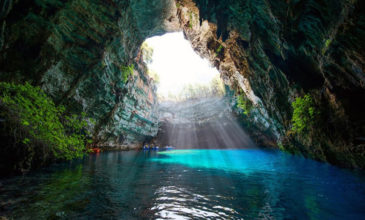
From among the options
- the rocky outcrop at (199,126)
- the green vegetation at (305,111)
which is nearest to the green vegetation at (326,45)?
the green vegetation at (305,111)

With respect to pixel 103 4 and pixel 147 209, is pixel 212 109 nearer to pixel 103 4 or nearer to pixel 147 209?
pixel 103 4

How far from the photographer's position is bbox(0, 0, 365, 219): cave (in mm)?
4918

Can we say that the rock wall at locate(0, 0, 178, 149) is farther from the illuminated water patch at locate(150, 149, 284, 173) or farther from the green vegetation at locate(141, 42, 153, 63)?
the green vegetation at locate(141, 42, 153, 63)

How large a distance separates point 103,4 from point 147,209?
1456 cm

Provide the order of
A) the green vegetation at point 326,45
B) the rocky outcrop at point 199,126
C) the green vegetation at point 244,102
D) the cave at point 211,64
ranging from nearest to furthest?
1. the cave at point 211,64
2. the green vegetation at point 326,45
3. the green vegetation at point 244,102
4. the rocky outcrop at point 199,126

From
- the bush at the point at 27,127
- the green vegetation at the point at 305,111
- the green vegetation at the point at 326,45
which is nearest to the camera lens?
the green vegetation at the point at 326,45

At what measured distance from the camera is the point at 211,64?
2253cm

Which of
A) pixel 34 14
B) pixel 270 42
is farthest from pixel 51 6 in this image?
pixel 270 42

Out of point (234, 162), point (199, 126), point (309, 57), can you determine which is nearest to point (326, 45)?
point (309, 57)

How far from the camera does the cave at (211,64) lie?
492 centimetres

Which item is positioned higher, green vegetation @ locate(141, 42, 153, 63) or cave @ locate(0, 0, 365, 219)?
green vegetation @ locate(141, 42, 153, 63)

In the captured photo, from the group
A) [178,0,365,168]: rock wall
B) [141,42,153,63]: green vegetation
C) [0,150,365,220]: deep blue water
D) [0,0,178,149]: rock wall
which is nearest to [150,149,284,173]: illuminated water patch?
[178,0,365,168]: rock wall

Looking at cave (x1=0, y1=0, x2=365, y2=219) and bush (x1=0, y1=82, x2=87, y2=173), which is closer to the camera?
cave (x1=0, y1=0, x2=365, y2=219)

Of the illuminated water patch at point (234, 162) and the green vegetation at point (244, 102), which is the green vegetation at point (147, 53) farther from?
the illuminated water patch at point (234, 162)
